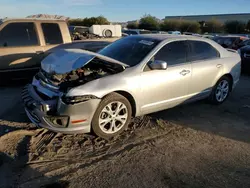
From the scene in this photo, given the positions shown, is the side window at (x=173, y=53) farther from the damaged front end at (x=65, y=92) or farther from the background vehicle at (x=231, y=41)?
the background vehicle at (x=231, y=41)

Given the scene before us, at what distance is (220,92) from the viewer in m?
6.19

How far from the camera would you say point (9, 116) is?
523cm

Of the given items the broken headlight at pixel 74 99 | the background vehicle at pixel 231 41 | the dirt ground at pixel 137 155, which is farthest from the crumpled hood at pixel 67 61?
the background vehicle at pixel 231 41

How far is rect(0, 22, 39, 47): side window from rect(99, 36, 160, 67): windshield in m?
2.81

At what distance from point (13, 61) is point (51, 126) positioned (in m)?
3.86

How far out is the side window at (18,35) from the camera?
23.1 ft

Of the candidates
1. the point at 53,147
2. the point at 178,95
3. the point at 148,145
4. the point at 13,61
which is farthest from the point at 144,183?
the point at 13,61

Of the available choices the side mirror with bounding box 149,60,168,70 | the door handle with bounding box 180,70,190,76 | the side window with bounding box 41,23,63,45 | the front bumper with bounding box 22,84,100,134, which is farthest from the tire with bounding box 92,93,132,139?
the side window with bounding box 41,23,63,45

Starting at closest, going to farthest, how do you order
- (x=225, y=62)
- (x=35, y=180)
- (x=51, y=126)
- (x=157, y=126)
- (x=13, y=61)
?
(x=35, y=180), (x=51, y=126), (x=157, y=126), (x=225, y=62), (x=13, y=61)

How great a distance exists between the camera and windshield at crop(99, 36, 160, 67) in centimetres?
482

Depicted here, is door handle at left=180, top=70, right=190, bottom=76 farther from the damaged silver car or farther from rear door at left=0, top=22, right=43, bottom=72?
rear door at left=0, top=22, right=43, bottom=72

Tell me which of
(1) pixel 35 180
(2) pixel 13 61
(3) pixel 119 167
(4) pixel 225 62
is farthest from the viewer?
(2) pixel 13 61

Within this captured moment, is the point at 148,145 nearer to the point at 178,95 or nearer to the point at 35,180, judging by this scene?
the point at 178,95

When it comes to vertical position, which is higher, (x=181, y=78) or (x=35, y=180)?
(x=181, y=78)
